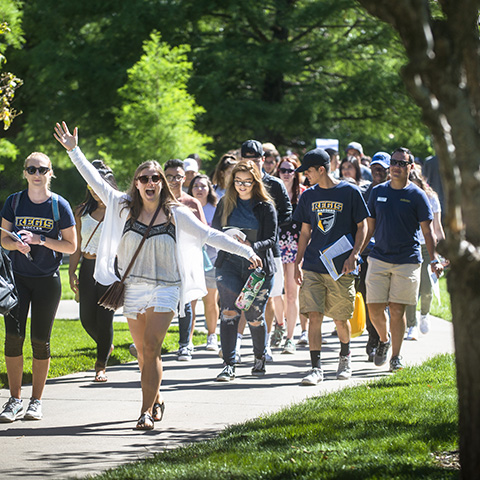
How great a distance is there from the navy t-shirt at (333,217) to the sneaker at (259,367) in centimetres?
112

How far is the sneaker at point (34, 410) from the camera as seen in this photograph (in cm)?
717

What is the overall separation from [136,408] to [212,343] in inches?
144

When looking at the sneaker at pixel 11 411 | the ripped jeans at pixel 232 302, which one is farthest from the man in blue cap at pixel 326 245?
the sneaker at pixel 11 411

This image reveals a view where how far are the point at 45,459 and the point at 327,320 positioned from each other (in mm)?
9135

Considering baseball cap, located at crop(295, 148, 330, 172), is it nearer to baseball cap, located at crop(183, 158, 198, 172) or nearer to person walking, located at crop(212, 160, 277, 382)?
person walking, located at crop(212, 160, 277, 382)

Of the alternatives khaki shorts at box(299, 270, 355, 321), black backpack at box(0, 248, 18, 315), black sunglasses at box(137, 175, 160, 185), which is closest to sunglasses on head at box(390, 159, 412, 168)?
khaki shorts at box(299, 270, 355, 321)

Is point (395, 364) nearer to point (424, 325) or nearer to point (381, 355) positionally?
point (381, 355)

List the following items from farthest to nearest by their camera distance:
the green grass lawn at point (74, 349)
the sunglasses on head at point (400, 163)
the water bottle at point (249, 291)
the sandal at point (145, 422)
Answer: the green grass lawn at point (74, 349) < the sunglasses on head at point (400, 163) < the water bottle at point (249, 291) < the sandal at point (145, 422)

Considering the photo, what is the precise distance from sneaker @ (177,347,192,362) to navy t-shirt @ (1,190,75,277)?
3158mm

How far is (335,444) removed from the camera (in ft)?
19.2

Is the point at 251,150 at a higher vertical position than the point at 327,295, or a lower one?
higher

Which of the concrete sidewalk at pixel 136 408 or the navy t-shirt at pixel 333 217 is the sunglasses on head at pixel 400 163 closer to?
the navy t-shirt at pixel 333 217

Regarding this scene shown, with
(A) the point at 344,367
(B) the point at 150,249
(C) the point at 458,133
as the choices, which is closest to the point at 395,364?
(A) the point at 344,367

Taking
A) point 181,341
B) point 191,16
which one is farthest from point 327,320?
point 191,16
